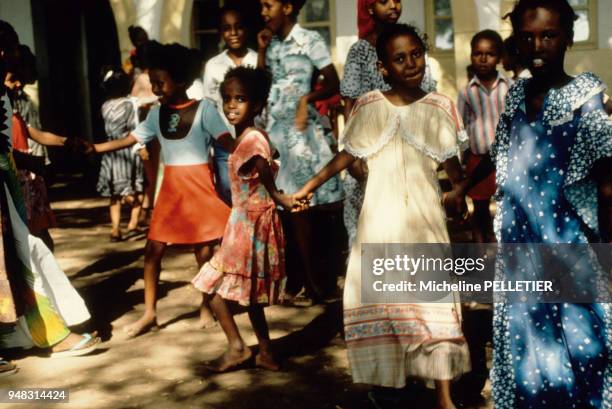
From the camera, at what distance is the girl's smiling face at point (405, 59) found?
4.03m

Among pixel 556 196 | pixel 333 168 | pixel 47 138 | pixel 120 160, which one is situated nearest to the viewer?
pixel 556 196

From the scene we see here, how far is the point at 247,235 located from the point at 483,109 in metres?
2.50

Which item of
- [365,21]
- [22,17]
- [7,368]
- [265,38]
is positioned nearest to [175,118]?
[265,38]

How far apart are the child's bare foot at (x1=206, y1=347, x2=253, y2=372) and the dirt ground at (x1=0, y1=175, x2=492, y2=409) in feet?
0.18

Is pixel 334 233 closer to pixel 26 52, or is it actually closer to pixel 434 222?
pixel 26 52

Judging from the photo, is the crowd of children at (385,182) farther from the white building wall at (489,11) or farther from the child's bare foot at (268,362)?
the white building wall at (489,11)

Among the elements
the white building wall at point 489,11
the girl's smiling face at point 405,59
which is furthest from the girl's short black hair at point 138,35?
the girl's smiling face at point 405,59

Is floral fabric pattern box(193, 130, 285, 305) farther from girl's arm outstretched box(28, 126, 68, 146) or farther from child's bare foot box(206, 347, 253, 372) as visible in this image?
girl's arm outstretched box(28, 126, 68, 146)

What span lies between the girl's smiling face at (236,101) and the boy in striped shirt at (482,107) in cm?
222

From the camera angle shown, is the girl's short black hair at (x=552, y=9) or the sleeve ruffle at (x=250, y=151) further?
the sleeve ruffle at (x=250, y=151)

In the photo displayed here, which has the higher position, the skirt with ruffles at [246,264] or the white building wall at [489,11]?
the white building wall at [489,11]

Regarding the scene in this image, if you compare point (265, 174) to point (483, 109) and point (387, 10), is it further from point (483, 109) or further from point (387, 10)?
point (483, 109)

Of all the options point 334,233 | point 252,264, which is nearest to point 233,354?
point 252,264

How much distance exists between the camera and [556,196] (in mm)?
3379
